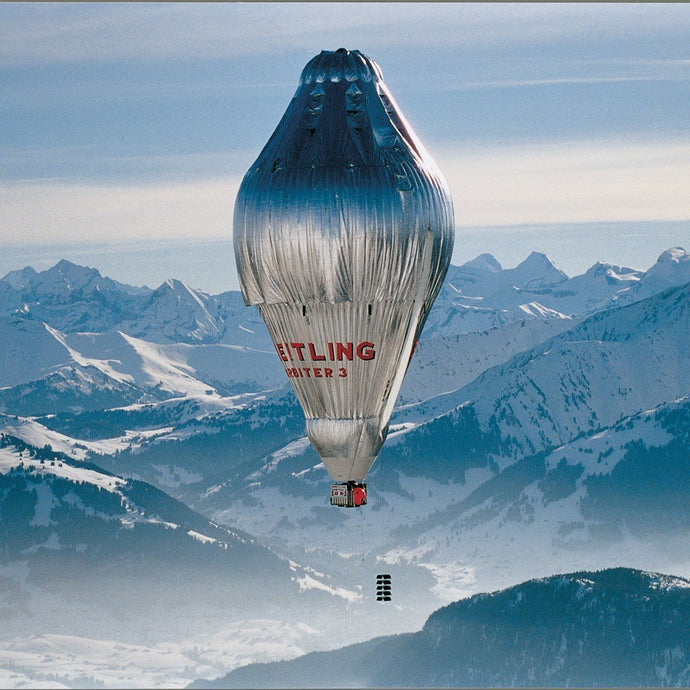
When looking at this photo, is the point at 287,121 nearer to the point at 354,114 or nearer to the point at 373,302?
the point at 354,114

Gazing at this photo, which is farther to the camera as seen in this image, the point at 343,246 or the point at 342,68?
the point at 342,68

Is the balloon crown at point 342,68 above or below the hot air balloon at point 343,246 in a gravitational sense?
above

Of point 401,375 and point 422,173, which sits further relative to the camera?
point 401,375

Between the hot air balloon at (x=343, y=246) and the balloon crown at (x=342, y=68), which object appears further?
the balloon crown at (x=342, y=68)

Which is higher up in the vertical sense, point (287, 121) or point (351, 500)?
point (287, 121)

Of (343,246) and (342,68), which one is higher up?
(342,68)

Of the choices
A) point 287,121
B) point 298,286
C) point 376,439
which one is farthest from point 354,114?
point 376,439

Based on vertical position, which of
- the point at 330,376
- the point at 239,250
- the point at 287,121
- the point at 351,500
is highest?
the point at 287,121

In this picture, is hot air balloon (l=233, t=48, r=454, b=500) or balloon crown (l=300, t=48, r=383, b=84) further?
balloon crown (l=300, t=48, r=383, b=84)
